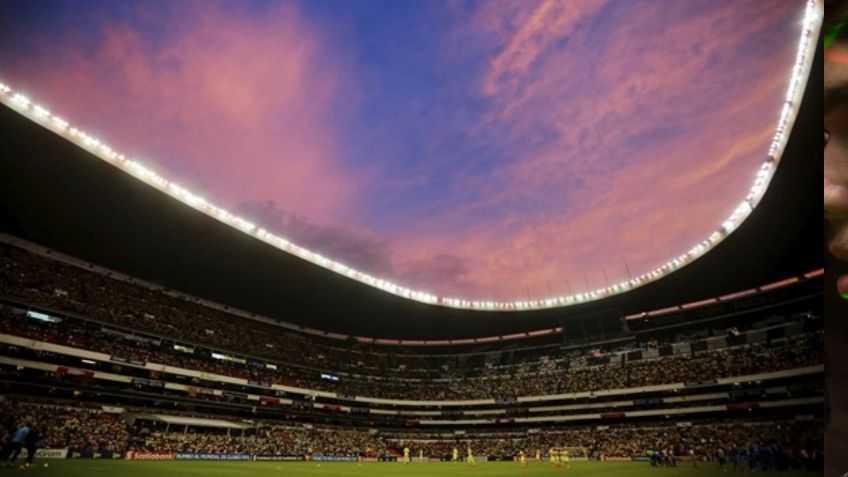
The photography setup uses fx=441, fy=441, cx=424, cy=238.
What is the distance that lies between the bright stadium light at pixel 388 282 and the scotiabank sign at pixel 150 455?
17.8 m

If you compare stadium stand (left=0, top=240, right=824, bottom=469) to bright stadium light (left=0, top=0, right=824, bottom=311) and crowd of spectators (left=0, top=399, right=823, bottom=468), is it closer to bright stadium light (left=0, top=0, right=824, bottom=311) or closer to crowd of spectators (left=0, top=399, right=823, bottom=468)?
crowd of spectators (left=0, top=399, right=823, bottom=468)

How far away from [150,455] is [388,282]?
28378 millimetres

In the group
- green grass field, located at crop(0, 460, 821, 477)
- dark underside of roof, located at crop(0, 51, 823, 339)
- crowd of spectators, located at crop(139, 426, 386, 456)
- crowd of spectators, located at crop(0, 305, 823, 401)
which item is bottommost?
crowd of spectators, located at crop(139, 426, 386, 456)

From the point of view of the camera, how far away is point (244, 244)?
4053 centimetres

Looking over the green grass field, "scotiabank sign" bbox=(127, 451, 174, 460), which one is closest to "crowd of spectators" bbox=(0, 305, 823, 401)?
"scotiabank sign" bbox=(127, 451, 174, 460)

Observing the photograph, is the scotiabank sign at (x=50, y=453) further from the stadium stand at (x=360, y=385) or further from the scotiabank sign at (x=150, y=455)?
the scotiabank sign at (x=150, y=455)

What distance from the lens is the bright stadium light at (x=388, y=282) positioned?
2308 centimetres

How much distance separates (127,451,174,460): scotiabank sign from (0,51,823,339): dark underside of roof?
16991mm

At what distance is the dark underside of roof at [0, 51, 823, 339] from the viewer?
2838 centimetres

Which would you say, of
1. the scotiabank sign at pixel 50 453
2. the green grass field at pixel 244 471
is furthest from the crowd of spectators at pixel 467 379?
the green grass field at pixel 244 471

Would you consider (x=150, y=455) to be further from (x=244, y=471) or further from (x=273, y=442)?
(x=244, y=471)

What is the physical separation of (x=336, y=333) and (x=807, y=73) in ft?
192

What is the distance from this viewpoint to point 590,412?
1994 inches

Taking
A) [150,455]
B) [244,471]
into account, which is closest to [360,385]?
[150,455]
